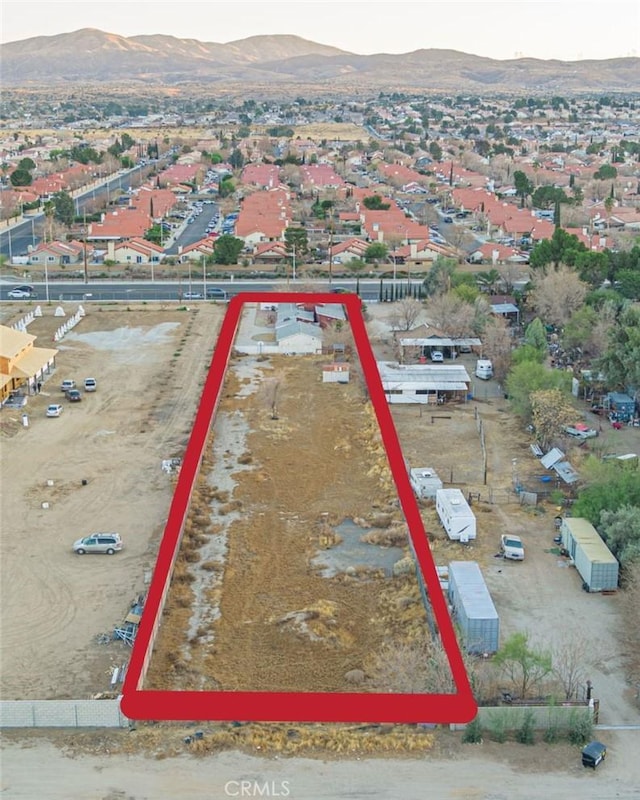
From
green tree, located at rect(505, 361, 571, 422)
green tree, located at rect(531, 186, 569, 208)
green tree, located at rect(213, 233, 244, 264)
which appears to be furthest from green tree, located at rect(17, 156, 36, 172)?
green tree, located at rect(505, 361, 571, 422)

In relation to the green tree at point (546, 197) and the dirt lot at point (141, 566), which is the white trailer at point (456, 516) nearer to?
the dirt lot at point (141, 566)

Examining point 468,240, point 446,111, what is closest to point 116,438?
point 468,240

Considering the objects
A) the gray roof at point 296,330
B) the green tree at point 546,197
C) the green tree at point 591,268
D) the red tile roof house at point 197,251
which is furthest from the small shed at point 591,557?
the green tree at point 546,197

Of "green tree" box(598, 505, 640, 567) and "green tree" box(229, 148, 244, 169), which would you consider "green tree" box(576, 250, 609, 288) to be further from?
"green tree" box(229, 148, 244, 169)

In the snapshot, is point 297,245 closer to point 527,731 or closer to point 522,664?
point 522,664

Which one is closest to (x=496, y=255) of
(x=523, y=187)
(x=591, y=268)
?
(x=591, y=268)
